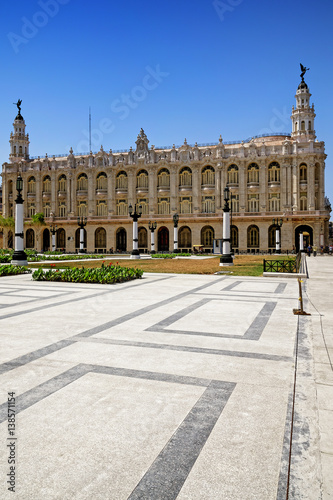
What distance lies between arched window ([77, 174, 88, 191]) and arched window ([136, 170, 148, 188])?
9642 millimetres

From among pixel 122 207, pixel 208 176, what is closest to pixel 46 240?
pixel 122 207

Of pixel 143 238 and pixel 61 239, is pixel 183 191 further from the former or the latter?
pixel 61 239

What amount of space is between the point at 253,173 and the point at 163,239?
1786 centimetres

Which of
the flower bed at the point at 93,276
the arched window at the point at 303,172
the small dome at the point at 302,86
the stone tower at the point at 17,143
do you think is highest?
the small dome at the point at 302,86

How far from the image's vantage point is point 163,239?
6231 centimetres

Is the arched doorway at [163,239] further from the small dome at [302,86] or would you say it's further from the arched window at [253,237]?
the small dome at [302,86]

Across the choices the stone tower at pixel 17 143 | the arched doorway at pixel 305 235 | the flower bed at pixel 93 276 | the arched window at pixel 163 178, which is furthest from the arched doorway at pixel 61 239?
the flower bed at pixel 93 276

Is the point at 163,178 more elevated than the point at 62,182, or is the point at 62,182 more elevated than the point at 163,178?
the point at 62,182

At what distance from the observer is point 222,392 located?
13.7 ft

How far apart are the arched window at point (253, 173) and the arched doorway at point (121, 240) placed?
2244cm

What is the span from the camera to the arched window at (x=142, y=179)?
206 feet

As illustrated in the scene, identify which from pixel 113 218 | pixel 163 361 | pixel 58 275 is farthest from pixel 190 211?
pixel 163 361

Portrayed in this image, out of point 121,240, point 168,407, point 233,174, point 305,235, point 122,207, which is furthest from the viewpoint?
point 121,240

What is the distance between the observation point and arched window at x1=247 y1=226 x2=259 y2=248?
57156 millimetres
